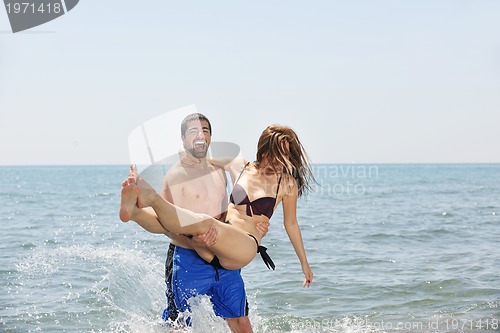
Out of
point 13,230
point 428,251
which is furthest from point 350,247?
point 13,230

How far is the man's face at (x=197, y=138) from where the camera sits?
545 centimetres

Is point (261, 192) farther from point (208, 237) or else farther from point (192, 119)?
point (192, 119)

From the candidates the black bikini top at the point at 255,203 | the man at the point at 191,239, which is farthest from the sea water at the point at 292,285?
the black bikini top at the point at 255,203

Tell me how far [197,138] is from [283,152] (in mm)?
772

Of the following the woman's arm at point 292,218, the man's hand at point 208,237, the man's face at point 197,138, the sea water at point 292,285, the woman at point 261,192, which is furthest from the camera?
the sea water at point 292,285

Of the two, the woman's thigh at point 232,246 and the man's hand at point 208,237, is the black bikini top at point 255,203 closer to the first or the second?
the woman's thigh at point 232,246

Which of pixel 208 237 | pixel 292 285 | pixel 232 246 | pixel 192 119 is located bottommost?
pixel 292 285

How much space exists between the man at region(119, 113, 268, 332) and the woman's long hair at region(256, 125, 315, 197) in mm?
477

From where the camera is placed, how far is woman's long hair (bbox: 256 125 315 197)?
554 cm

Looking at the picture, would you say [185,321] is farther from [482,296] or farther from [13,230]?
[13,230]

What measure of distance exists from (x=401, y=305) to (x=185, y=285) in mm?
4099

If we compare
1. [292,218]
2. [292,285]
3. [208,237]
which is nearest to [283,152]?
[292,218]

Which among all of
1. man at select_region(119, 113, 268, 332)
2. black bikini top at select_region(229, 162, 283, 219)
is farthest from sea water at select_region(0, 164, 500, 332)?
black bikini top at select_region(229, 162, 283, 219)

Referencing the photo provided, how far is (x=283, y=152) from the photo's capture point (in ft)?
18.2
